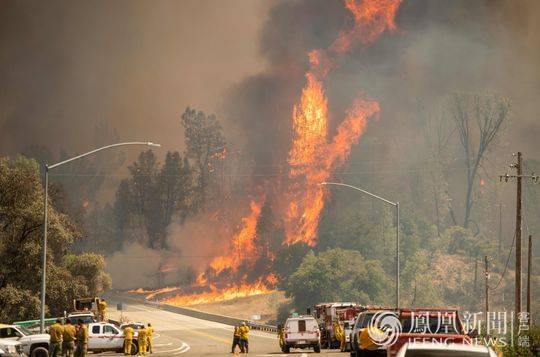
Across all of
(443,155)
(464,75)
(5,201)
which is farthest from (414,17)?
(5,201)

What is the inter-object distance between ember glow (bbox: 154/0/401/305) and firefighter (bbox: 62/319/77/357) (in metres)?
116

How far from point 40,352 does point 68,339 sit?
337cm

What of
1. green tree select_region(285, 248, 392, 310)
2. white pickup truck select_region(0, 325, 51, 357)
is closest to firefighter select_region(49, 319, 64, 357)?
white pickup truck select_region(0, 325, 51, 357)

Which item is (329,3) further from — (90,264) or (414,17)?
(90,264)

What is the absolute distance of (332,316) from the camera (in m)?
61.5

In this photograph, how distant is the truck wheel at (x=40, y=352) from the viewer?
4149cm

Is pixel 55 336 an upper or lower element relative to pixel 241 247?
lower

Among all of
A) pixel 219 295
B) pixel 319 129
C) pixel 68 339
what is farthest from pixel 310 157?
pixel 68 339

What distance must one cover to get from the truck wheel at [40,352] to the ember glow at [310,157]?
11357 centimetres

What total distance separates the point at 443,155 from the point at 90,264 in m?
82.1

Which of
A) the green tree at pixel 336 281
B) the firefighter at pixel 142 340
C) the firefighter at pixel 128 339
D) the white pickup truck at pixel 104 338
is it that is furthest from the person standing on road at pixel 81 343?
the green tree at pixel 336 281

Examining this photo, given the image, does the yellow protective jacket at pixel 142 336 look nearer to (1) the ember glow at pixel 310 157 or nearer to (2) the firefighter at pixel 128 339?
(2) the firefighter at pixel 128 339

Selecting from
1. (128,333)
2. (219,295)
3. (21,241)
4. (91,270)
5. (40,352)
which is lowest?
(219,295)

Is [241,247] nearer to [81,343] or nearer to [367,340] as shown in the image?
[81,343]
